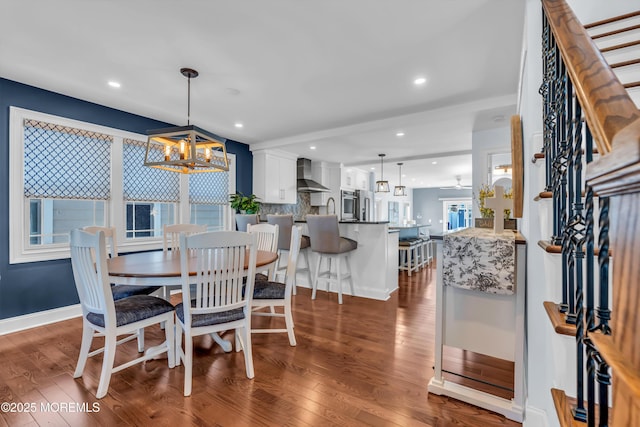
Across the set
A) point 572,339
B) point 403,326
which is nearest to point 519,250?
point 572,339

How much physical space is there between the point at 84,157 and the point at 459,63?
4.12m

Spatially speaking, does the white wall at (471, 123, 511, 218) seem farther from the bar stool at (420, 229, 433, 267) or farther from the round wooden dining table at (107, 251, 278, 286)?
the round wooden dining table at (107, 251, 278, 286)

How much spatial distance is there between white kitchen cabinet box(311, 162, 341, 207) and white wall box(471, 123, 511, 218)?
3.26 meters

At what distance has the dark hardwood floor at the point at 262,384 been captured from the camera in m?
1.68

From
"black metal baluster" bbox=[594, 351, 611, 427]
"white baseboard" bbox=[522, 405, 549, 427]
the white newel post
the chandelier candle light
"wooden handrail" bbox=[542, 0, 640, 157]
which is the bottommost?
"white baseboard" bbox=[522, 405, 549, 427]

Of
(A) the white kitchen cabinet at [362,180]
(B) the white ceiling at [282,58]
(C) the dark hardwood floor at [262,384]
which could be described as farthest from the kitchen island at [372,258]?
(A) the white kitchen cabinet at [362,180]

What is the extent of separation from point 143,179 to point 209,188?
1.03 metres

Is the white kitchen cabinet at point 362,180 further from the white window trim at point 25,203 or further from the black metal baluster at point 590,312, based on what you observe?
the black metal baluster at point 590,312

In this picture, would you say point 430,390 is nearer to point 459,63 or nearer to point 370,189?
point 459,63

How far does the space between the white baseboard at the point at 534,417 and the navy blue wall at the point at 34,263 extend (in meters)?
4.28

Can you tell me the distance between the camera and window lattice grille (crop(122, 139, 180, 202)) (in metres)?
3.88

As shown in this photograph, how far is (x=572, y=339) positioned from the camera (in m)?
0.90

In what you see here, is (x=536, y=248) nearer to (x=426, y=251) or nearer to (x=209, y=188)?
(x=209, y=188)

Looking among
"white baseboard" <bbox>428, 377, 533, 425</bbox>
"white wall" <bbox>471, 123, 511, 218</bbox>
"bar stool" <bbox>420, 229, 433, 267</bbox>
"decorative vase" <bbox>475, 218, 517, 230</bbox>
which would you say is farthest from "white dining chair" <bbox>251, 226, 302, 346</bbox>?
"bar stool" <bbox>420, 229, 433, 267</bbox>
